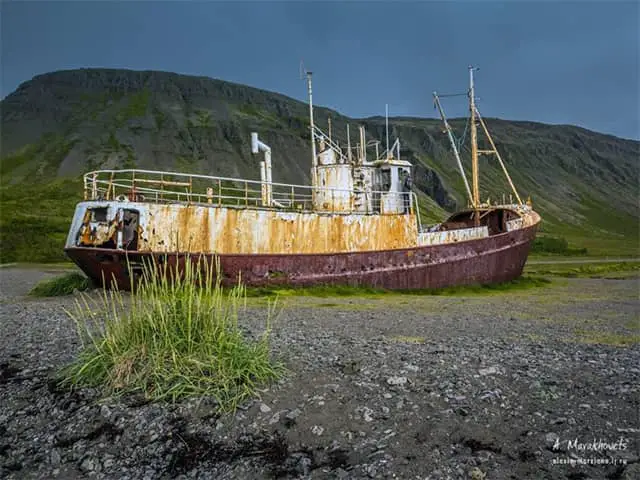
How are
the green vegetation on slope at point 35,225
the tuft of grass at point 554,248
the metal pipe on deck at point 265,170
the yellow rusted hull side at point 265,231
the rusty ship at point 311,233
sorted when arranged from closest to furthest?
1. the rusty ship at point 311,233
2. the yellow rusted hull side at point 265,231
3. the metal pipe on deck at point 265,170
4. the green vegetation on slope at point 35,225
5. the tuft of grass at point 554,248

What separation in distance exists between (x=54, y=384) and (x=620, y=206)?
202 metres

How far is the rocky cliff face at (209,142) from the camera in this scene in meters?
121

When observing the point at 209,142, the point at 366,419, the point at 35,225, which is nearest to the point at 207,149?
the point at 209,142

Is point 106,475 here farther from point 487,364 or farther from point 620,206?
point 620,206

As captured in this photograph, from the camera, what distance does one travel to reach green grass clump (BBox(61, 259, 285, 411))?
19.3 ft

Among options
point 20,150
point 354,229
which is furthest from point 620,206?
point 20,150

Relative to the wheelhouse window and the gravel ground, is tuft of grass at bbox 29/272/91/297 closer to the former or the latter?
the wheelhouse window

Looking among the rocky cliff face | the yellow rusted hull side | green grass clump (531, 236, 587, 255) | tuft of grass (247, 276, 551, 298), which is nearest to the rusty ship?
the yellow rusted hull side

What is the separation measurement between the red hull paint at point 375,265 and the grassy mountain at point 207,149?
178 feet

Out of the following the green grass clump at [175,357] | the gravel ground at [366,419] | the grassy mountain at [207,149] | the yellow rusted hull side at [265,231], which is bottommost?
the gravel ground at [366,419]

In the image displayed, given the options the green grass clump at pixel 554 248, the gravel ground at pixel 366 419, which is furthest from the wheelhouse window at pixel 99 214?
the green grass clump at pixel 554 248

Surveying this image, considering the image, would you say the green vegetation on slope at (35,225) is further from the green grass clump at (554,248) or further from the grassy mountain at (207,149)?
the green grass clump at (554,248)

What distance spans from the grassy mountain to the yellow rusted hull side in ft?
179

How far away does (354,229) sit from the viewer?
67.0 ft
